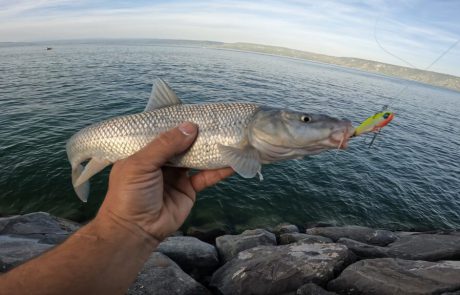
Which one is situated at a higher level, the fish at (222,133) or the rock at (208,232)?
the fish at (222,133)

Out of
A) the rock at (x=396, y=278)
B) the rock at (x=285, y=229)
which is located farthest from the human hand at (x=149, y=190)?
the rock at (x=285, y=229)

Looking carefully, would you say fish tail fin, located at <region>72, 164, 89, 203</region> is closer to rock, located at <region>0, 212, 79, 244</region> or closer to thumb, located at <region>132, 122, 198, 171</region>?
thumb, located at <region>132, 122, 198, 171</region>

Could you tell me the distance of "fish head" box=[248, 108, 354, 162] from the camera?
479 cm

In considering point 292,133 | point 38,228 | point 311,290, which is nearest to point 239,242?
point 311,290

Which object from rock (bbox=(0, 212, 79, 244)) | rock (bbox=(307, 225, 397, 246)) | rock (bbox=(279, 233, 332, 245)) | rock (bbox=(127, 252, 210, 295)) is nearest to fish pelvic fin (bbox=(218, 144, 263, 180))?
rock (bbox=(127, 252, 210, 295))

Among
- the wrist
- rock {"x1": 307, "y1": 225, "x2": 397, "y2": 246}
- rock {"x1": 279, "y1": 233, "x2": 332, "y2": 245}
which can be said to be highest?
the wrist

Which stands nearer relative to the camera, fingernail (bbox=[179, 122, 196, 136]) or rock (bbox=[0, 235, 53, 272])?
fingernail (bbox=[179, 122, 196, 136])

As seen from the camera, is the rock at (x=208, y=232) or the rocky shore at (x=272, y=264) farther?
the rock at (x=208, y=232)

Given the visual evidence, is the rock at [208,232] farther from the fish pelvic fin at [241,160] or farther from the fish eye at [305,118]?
the fish eye at [305,118]

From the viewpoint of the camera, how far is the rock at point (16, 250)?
722cm

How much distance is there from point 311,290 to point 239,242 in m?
3.64

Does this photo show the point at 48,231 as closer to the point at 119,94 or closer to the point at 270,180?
the point at 270,180

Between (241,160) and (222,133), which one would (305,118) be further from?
(222,133)

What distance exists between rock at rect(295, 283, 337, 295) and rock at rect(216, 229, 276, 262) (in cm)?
307
